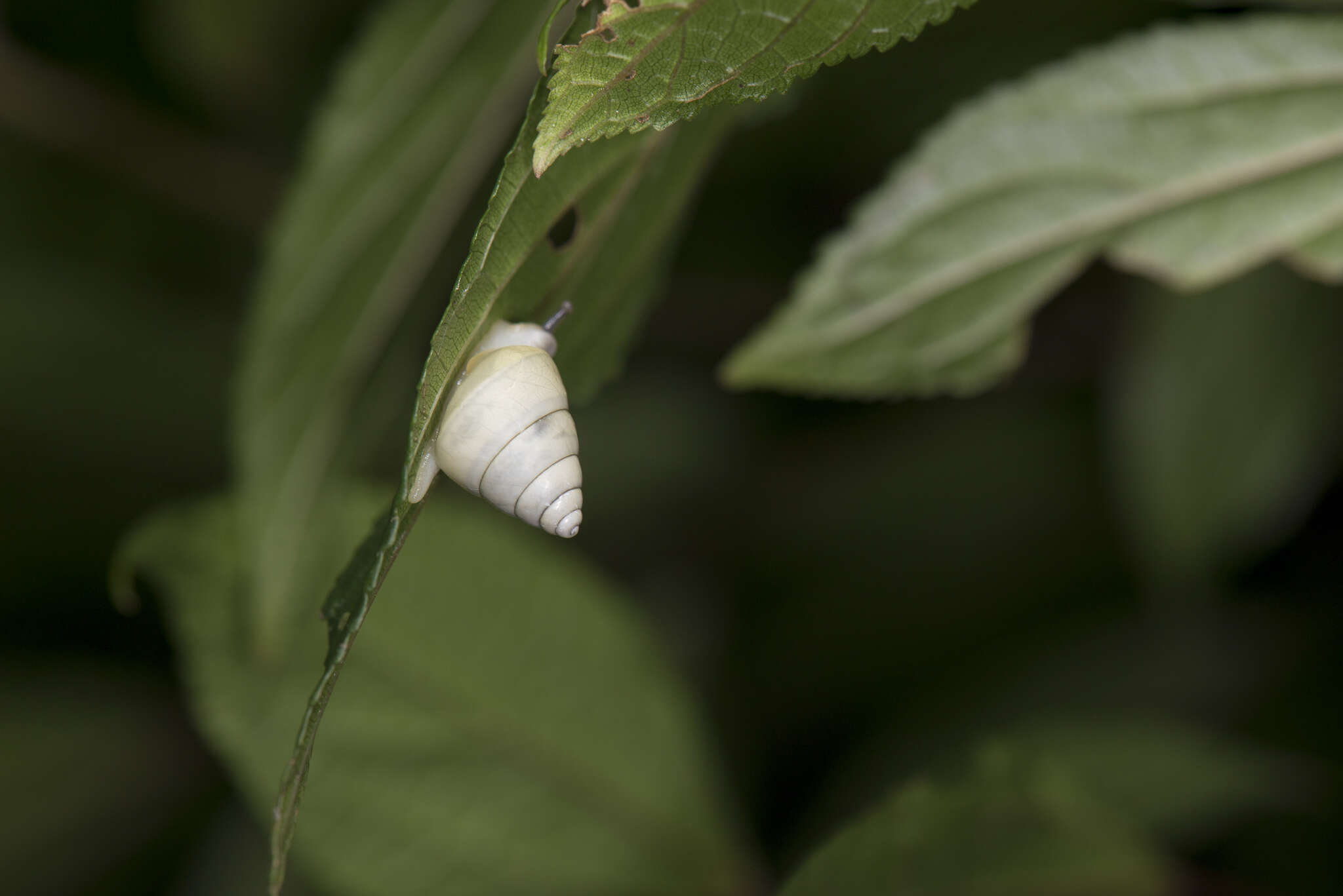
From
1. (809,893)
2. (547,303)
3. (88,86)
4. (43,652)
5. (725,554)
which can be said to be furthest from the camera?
(725,554)

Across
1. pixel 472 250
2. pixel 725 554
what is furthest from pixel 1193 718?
pixel 472 250

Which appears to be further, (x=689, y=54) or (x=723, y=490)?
(x=723, y=490)

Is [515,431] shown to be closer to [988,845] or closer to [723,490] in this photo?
[988,845]

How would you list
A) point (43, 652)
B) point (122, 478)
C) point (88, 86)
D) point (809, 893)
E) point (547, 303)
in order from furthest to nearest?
point (122, 478) → point (43, 652) → point (88, 86) → point (809, 893) → point (547, 303)

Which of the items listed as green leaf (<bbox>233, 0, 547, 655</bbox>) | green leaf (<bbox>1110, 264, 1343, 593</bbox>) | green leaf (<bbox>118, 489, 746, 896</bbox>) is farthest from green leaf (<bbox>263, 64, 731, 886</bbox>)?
green leaf (<bbox>1110, 264, 1343, 593</bbox>)

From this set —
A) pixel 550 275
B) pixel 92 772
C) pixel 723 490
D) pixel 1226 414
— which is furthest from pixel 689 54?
pixel 92 772

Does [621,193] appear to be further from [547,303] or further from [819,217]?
[819,217]

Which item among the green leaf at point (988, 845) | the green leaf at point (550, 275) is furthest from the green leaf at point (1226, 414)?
the green leaf at point (550, 275)

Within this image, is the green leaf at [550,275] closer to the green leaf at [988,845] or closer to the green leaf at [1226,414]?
the green leaf at [988,845]
